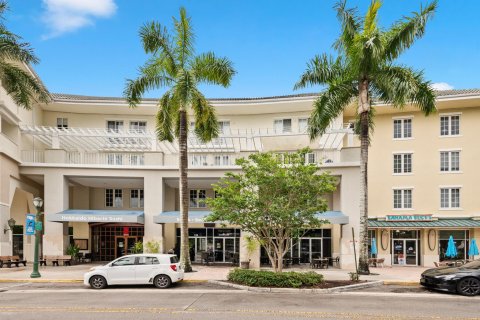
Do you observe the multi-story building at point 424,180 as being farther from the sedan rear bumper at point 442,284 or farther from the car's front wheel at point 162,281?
the car's front wheel at point 162,281

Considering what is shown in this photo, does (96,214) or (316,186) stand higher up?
(316,186)

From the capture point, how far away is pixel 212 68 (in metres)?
24.3

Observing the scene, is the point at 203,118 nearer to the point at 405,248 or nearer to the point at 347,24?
A: the point at 347,24

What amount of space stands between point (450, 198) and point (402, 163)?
418 cm

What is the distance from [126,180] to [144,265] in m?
14.5

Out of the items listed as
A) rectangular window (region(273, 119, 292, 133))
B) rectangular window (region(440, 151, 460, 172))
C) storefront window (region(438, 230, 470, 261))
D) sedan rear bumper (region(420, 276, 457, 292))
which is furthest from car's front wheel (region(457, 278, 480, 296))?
rectangular window (region(273, 119, 292, 133))

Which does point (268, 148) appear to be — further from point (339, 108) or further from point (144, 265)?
point (144, 265)

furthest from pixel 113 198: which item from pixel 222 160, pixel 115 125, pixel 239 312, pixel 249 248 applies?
pixel 239 312

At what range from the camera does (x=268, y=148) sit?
36.8 meters

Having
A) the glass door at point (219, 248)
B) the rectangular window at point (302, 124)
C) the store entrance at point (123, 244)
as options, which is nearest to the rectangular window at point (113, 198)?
the store entrance at point (123, 244)

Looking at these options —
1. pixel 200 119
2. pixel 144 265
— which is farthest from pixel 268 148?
pixel 144 265

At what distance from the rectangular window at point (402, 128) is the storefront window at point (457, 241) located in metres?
7.53

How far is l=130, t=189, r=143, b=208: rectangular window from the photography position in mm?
36281

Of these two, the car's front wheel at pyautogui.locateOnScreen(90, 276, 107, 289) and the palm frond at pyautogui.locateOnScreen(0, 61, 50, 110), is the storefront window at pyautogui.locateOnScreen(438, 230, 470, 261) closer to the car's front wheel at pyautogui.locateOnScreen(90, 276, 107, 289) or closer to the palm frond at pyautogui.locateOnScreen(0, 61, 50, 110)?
the car's front wheel at pyautogui.locateOnScreen(90, 276, 107, 289)
